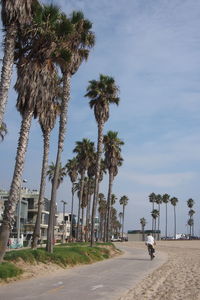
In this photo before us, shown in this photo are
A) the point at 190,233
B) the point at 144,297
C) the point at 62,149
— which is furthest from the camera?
the point at 190,233

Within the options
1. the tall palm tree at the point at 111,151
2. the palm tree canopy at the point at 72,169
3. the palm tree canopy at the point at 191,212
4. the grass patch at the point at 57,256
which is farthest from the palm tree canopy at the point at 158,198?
the grass patch at the point at 57,256

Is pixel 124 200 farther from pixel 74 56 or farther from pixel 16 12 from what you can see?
pixel 16 12

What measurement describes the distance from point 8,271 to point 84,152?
1427 inches

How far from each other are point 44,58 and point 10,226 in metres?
7.12

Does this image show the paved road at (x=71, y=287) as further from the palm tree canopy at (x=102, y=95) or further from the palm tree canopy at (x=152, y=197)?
the palm tree canopy at (x=152, y=197)

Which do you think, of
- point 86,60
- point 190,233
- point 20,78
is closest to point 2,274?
point 20,78

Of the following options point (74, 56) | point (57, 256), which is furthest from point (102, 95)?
point (57, 256)

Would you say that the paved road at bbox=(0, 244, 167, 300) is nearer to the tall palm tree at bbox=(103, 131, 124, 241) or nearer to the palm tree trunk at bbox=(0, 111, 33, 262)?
the palm tree trunk at bbox=(0, 111, 33, 262)

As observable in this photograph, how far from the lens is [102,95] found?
3597 centimetres

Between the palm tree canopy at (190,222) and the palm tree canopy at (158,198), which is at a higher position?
the palm tree canopy at (158,198)

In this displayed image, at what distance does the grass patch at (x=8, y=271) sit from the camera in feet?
43.3

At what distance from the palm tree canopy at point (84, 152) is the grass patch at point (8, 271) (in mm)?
35024

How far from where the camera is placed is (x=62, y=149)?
77.4 feet

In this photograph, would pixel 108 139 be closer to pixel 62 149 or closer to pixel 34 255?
pixel 62 149
